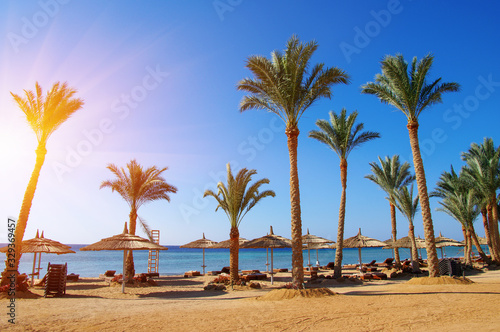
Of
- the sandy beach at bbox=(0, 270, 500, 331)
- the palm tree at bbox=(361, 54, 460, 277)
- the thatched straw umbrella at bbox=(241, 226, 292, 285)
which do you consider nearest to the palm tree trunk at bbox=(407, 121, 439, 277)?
the palm tree at bbox=(361, 54, 460, 277)

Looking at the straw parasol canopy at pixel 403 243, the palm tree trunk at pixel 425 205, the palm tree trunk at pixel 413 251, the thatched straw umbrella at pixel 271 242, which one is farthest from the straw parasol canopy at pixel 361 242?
the palm tree trunk at pixel 425 205

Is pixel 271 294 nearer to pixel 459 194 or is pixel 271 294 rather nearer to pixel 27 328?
pixel 27 328

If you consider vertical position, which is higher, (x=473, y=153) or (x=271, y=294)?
(x=473, y=153)

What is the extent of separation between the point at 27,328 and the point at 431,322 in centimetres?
897

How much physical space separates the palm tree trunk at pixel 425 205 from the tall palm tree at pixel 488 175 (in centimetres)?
1216

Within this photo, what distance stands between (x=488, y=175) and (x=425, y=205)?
13470 millimetres

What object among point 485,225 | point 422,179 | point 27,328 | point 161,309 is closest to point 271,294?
point 161,309

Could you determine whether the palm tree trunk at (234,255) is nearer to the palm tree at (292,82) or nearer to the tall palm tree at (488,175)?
the palm tree at (292,82)

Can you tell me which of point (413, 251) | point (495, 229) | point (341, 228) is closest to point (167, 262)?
point (413, 251)

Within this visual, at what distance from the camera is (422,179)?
1642cm

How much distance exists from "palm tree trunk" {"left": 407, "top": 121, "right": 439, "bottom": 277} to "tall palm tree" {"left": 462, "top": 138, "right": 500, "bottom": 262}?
479 inches

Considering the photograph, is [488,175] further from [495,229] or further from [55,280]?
[55,280]

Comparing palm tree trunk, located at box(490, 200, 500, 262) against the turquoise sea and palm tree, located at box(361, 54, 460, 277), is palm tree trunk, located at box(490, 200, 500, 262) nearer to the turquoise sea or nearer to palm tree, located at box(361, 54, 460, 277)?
the turquoise sea

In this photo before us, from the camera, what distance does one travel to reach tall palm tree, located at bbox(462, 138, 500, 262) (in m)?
25.2
